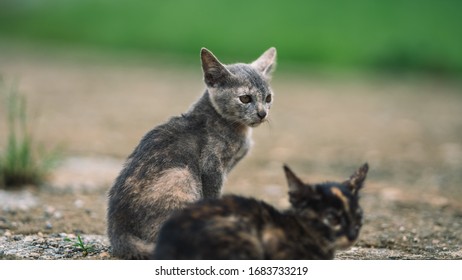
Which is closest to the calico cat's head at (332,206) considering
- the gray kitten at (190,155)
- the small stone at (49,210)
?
the gray kitten at (190,155)

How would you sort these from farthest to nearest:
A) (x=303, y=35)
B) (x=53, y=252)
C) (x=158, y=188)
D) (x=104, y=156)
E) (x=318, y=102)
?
(x=303, y=35) < (x=318, y=102) < (x=104, y=156) < (x=53, y=252) < (x=158, y=188)

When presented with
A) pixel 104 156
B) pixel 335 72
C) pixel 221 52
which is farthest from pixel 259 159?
pixel 335 72

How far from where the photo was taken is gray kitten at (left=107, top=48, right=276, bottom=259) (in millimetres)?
5207

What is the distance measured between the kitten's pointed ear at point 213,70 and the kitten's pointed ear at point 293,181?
6.12ft

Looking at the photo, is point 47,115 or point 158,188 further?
point 47,115

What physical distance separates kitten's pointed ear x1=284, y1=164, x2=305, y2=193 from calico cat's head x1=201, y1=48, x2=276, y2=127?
5.34 feet

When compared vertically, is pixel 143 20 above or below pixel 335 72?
above

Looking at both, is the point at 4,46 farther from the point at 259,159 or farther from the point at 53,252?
the point at 53,252

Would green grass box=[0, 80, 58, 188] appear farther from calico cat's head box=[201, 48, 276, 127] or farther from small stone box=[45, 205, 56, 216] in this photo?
calico cat's head box=[201, 48, 276, 127]

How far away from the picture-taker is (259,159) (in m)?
10.6

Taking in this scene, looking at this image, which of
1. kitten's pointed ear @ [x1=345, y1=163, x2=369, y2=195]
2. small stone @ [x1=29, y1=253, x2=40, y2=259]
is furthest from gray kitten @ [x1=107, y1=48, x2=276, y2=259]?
kitten's pointed ear @ [x1=345, y1=163, x2=369, y2=195]

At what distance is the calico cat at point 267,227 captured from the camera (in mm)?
4297

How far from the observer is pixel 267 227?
448 cm

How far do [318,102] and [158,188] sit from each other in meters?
10.7
